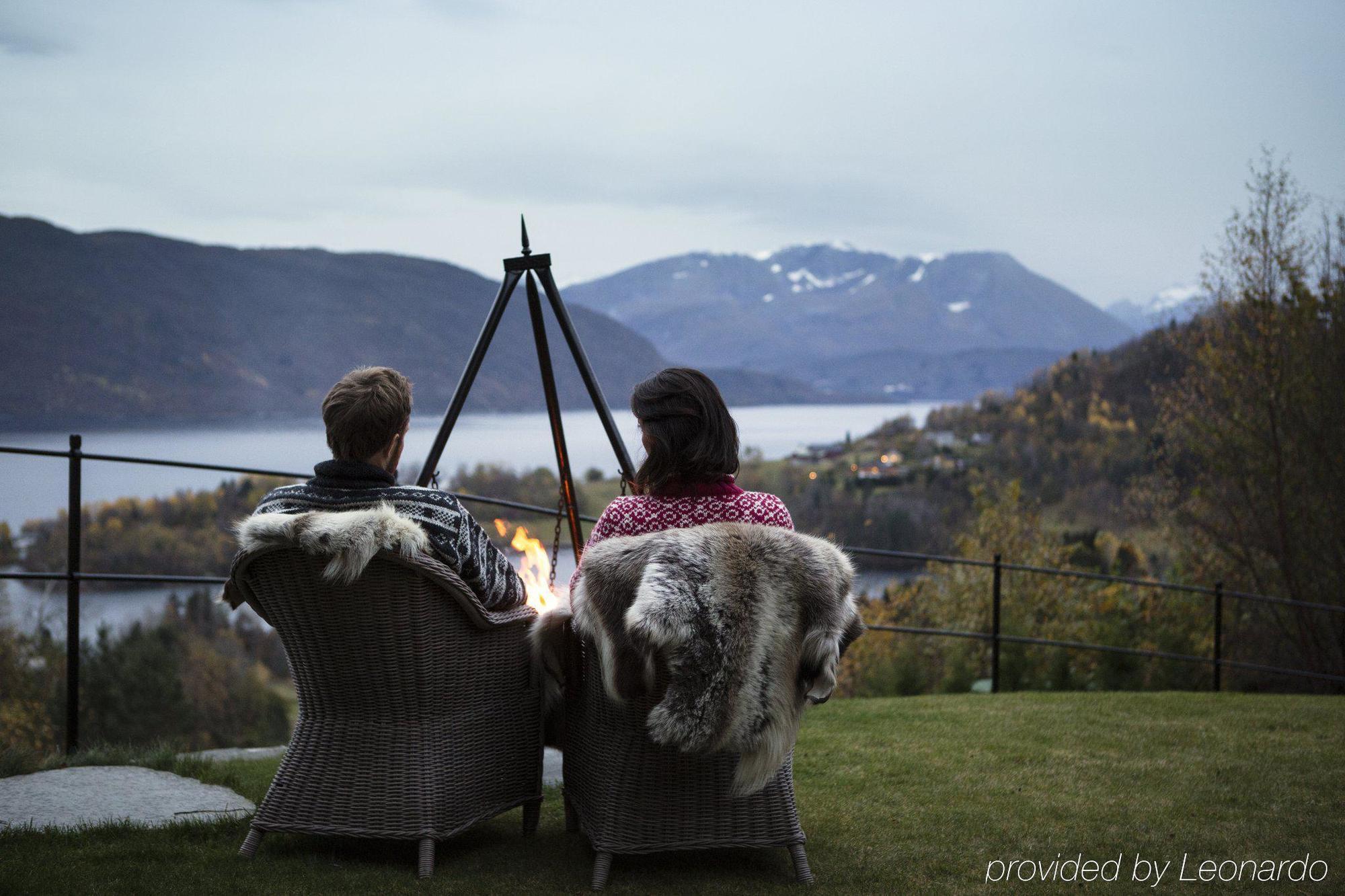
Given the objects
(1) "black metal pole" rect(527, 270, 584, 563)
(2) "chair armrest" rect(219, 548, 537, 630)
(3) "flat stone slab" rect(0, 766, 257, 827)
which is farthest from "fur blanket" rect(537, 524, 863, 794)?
(3) "flat stone slab" rect(0, 766, 257, 827)

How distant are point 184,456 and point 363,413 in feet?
118

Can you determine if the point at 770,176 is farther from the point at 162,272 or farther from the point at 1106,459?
the point at 1106,459

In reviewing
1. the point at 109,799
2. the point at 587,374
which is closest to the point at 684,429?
the point at 587,374

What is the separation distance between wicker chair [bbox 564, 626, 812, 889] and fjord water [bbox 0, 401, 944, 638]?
8692mm

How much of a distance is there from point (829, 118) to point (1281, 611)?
43.0 metres

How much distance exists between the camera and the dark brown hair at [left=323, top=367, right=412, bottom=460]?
7.32 ft

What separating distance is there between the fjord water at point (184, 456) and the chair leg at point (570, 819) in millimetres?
8327

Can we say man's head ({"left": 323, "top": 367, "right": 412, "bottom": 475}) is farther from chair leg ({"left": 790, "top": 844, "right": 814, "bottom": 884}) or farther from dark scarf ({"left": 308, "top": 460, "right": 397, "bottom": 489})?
chair leg ({"left": 790, "top": 844, "right": 814, "bottom": 884})

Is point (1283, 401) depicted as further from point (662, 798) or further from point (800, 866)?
point (662, 798)

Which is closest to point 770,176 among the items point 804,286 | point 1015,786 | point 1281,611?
point 804,286

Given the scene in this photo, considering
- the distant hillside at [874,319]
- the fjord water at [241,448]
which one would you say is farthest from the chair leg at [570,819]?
the distant hillside at [874,319]

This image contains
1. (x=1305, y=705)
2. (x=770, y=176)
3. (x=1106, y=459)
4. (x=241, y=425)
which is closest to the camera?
(x=1305, y=705)

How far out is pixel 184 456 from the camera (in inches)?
1359

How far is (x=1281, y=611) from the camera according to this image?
949 centimetres
